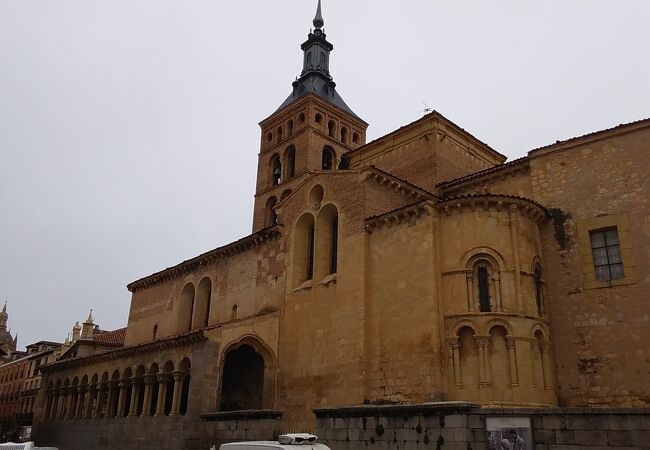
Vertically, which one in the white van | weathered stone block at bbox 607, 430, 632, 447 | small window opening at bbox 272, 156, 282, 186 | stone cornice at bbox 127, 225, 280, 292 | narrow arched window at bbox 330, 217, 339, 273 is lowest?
the white van

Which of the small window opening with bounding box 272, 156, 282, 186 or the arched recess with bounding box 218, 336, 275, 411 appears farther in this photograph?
the small window opening with bounding box 272, 156, 282, 186

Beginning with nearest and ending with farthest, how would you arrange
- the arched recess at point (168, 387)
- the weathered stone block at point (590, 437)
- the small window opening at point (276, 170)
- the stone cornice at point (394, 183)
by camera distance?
the weathered stone block at point (590, 437), the stone cornice at point (394, 183), the arched recess at point (168, 387), the small window opening at point (276, 170)

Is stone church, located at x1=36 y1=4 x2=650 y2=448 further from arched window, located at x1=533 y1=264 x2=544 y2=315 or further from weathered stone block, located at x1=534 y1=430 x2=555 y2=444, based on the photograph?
weathered stone block, located at x1=534 y1=430 x2=555 y2=444

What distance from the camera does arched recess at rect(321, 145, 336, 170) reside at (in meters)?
44.2

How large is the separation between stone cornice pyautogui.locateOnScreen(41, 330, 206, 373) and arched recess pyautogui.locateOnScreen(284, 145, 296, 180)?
62.6ft

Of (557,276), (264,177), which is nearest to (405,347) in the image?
(557,276)

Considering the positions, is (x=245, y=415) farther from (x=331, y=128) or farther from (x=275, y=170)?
(x=331, y=128)

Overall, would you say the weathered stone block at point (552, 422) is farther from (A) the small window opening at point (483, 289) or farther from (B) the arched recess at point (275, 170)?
(B) the arched recess at point (275, 170)

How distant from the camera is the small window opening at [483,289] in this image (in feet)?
61.3

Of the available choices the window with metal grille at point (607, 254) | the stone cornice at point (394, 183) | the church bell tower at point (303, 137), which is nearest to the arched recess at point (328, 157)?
the church bell tower at point (303, 137)

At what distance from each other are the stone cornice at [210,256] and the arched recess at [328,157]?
15.3m

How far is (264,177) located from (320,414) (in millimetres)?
31611

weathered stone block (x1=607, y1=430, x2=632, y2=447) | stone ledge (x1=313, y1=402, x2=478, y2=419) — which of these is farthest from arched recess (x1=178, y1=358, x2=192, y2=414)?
weathered stone block (x1=607, y1=430, x2=632, y2=447)

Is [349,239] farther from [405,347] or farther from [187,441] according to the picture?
[187,441]
